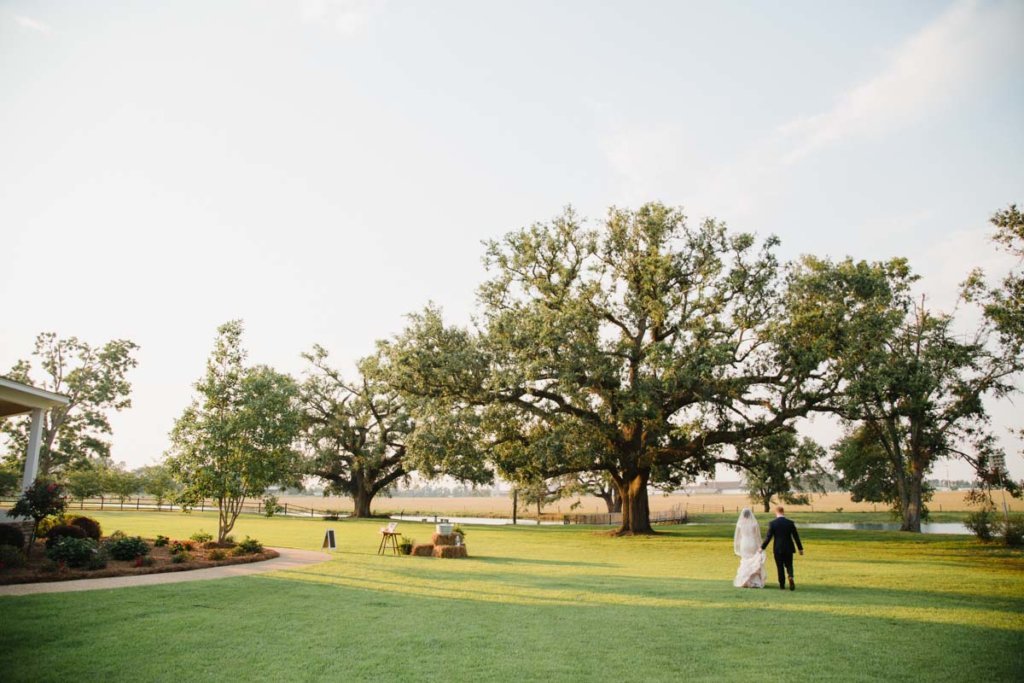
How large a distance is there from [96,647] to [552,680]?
5.96 meters

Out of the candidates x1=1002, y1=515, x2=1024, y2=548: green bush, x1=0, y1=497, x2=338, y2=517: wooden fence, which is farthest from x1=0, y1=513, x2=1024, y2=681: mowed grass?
x1=0, y1=497, x2=338, y2=517: wooden fence

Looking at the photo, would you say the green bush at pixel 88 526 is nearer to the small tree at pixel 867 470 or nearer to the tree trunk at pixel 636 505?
the tree trunk at pixel 636 505

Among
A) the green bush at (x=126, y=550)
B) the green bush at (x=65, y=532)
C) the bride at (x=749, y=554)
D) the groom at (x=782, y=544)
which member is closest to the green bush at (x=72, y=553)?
the green bush at (x=126, y=550)

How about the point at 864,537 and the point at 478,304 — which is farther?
the point at 478,304

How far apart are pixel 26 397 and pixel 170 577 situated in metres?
9.95

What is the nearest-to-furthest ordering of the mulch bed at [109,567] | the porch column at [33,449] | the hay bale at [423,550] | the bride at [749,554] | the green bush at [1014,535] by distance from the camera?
the mulch bed at [109,567] → the bride at [749,554] → the porch column at [33,449] → the hay bale at [423,550] → the green bush at [1014,535]

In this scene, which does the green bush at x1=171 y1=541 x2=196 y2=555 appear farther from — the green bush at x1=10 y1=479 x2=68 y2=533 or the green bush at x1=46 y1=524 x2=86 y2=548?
the green bush at x1=10 y1=479 x2=68 y2=533

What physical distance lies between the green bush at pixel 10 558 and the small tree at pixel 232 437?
5687mm

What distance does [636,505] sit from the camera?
112ft

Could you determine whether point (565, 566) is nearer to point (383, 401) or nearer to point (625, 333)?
point (625, 333)

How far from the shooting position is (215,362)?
2122 cm

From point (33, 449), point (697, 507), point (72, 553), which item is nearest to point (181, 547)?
point (72, 553)

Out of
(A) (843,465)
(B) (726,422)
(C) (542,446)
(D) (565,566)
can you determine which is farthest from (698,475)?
(A) (843,465)

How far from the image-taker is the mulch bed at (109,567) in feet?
42.2
